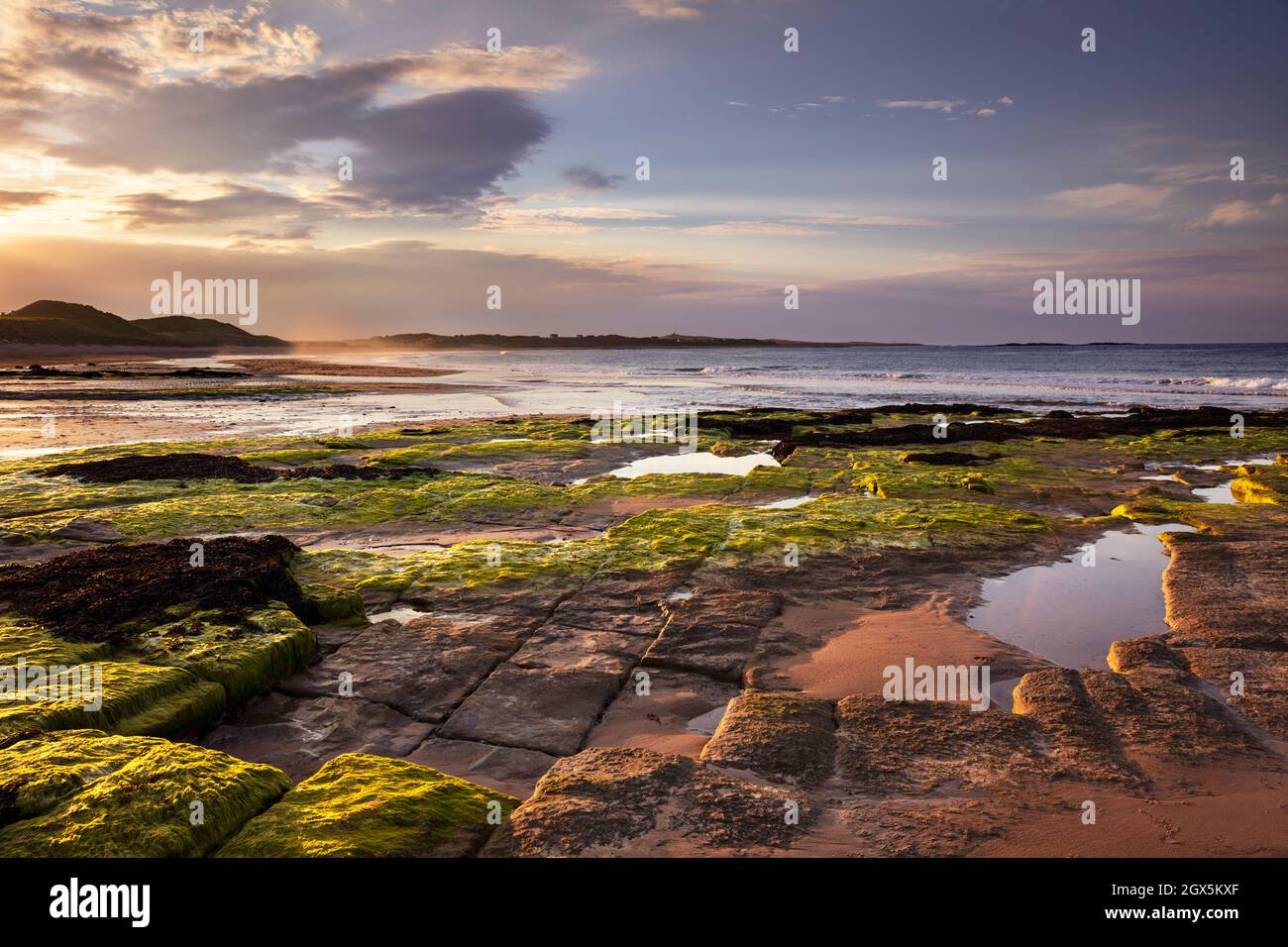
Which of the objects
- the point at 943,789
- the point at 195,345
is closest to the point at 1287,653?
the point at 943,789

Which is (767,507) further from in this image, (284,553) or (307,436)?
(307,436)

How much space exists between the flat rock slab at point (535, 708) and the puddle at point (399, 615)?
175 centimetres

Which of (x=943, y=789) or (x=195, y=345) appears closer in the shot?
(x=943, y=789)

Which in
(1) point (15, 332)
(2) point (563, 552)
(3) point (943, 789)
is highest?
(1) point (15, 332)

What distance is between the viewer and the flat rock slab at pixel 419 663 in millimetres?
6055

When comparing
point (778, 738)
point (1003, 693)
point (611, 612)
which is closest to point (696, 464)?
point (611, 612)

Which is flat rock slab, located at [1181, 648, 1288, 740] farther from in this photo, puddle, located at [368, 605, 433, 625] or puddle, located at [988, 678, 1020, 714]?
puddle, located at [368, 605, 433, 625]

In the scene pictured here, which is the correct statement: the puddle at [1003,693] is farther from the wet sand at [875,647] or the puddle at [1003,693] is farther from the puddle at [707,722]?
the puddle at [707,722]

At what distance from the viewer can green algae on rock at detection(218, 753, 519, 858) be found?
3775mm

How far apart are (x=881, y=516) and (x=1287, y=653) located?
19.7 ft

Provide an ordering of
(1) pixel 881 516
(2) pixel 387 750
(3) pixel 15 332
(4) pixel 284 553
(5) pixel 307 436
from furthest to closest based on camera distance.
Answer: (3) pixel 15 332
(5) pixel 307 436
(1) pixel 881 516
(4) pixel 284 553
(2) pixel 387 750

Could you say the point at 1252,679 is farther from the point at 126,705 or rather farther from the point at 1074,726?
the point at 126,705

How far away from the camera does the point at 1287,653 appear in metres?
6.79

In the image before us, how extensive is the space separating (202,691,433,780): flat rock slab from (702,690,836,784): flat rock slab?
2.26 metres
